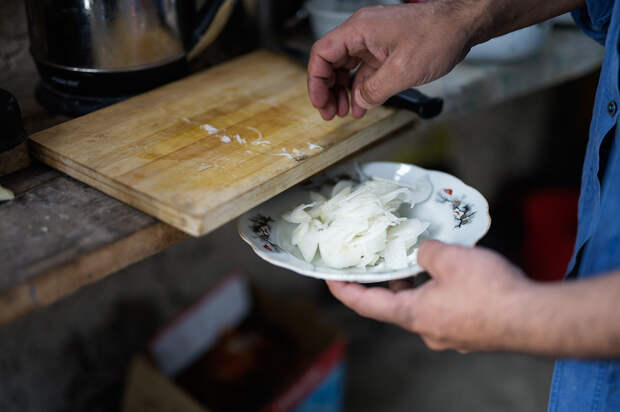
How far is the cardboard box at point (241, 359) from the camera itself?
136cm

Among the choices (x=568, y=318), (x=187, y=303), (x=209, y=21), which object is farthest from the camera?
(x=187, y=303)

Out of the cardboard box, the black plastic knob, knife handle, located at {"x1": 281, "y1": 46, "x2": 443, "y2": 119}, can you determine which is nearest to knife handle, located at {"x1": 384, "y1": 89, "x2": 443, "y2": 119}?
knife handle, located at {"x1": 281, "y1": 46, "x2": 443, "y2": 119}

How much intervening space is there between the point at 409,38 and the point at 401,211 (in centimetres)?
26

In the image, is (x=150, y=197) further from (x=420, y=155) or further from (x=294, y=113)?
(x=420, y=155)

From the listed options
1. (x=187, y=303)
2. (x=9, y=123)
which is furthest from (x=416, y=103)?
(x=187, y=303)

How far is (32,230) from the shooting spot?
2.21ft

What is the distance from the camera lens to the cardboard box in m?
1.36

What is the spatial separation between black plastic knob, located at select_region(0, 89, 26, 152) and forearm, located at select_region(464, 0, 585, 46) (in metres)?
0.67

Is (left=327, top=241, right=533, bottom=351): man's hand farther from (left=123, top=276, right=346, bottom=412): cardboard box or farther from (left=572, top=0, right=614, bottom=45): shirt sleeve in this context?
(left=123, top=276, right=346, bottom=412): cardboard box

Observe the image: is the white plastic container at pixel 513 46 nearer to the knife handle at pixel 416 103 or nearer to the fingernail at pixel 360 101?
the knife handle at pixel 416 103

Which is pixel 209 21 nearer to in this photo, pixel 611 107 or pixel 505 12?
pixel 505 12

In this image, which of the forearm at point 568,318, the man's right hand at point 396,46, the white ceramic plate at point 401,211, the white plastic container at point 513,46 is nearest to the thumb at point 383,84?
the man's right hand at point 396,46

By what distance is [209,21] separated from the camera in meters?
1.05

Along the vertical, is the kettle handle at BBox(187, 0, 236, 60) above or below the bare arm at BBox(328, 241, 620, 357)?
above
